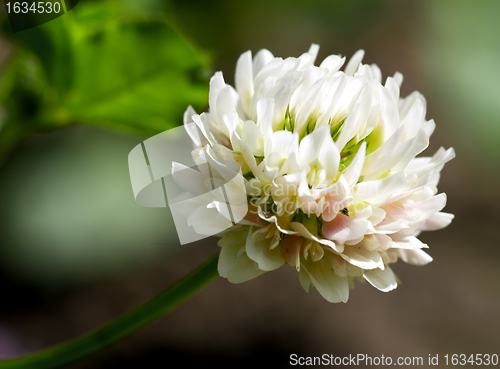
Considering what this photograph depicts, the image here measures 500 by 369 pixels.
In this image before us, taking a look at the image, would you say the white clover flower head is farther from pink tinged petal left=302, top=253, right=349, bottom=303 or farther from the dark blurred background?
the dark blurred background

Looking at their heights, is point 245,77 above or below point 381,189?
above

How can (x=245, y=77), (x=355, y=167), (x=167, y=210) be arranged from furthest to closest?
1. (x=167, y=210)
2. (x=245, y=77)
3. (x=355, y=167)

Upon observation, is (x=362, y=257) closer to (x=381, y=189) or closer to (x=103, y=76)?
(x=381, y=189)

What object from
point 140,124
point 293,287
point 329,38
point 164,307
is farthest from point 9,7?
point 329,38

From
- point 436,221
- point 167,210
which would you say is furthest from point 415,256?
point 167,210

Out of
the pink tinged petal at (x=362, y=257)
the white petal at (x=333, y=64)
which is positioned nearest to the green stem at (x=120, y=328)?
the pink tinged petal at (x=362, y=257)

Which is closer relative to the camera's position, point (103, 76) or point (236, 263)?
point (236, 263)

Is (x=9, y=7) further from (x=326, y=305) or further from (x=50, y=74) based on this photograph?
(x=326, y=305)
